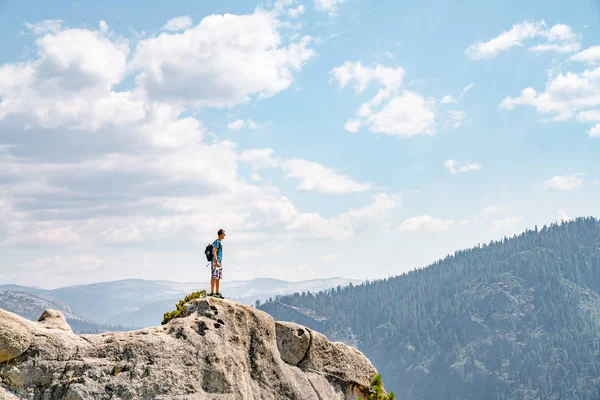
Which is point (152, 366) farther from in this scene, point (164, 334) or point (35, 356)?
point (35, 356)

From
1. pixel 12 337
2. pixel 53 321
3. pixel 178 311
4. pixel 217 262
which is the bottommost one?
pixel 12 337

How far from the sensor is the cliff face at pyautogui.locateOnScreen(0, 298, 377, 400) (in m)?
21.2

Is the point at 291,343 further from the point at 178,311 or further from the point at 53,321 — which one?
the point at 53,321

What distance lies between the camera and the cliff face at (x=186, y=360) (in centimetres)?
2120

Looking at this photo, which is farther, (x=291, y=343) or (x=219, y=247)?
(x=291, y=343)

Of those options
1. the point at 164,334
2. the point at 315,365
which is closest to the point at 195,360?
the point at 164,334

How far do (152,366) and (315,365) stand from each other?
32.9 ft

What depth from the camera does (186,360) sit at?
79.0ft

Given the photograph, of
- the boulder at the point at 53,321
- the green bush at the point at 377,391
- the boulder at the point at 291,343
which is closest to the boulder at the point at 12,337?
the boulder at the point at 53,321

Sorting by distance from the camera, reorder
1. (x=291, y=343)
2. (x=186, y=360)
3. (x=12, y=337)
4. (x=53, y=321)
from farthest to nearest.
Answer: (x=291, y=343)
(x=53, y=321)
(x=186, y=360)
(x=12, y=337)

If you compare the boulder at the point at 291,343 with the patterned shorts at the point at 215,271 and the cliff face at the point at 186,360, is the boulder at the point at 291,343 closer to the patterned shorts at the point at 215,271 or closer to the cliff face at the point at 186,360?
the cliff face at the point at 186,360

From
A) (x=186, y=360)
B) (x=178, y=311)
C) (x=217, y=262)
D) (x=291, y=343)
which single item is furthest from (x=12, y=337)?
(x=291, y=343)

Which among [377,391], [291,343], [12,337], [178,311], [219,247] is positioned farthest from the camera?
[377,391]

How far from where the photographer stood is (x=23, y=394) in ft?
68.5
